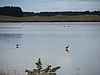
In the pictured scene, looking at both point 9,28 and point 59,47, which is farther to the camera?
point 9,28

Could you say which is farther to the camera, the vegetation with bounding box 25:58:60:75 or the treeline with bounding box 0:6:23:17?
the treeline with bounding box 0:6:23:17

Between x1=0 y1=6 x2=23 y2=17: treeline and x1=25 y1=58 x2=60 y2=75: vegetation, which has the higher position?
x1=0 y1=6 x2=23 y2=17: treeline

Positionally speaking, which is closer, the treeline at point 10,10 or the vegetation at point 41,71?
the vegetation at point 41,71

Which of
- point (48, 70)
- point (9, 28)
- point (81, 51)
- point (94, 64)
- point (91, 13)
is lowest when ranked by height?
point (48, 70)

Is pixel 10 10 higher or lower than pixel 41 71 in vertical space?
higher

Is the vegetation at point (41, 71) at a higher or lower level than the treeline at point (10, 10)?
lower

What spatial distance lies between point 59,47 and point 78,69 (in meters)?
2.93

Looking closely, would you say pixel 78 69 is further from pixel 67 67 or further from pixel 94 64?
pixel 94 64

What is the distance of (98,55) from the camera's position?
22.8ft

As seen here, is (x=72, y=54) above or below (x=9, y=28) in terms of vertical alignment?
below

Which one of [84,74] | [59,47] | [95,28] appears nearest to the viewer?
[84,74]

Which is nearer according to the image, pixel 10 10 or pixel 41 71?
pixel 41 71

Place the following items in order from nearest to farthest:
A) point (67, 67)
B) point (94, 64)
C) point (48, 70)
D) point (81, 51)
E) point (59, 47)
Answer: point (48, 70), point (67, 67), point (94, 64), point (81, 51), point (59, 47)

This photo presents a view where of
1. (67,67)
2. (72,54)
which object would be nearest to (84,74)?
A: (67,67)
